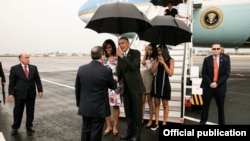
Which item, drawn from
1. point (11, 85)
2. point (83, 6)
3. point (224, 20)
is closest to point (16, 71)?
point (11, 85)

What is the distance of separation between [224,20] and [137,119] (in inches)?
419

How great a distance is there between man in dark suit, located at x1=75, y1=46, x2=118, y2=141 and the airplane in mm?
10476

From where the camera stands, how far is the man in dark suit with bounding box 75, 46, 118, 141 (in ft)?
14.8

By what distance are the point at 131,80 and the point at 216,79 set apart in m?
2.25

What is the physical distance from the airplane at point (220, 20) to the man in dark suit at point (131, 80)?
9.32 meters

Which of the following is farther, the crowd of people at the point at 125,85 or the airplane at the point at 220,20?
the airplane at the point at 220,20

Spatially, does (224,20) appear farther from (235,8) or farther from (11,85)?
(11,85)

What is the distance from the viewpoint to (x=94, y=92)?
4.53 metres

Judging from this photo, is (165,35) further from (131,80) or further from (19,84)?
(19,84)

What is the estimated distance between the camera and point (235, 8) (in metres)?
14.1

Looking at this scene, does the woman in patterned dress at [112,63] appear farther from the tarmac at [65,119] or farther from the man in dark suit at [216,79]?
the man in dark suit at [216,79]

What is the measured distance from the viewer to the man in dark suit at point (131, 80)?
549cm

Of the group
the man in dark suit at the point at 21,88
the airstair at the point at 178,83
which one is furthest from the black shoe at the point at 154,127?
the man in dark suit at the point at 21,88

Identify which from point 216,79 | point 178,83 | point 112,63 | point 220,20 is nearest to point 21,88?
point 112,63
